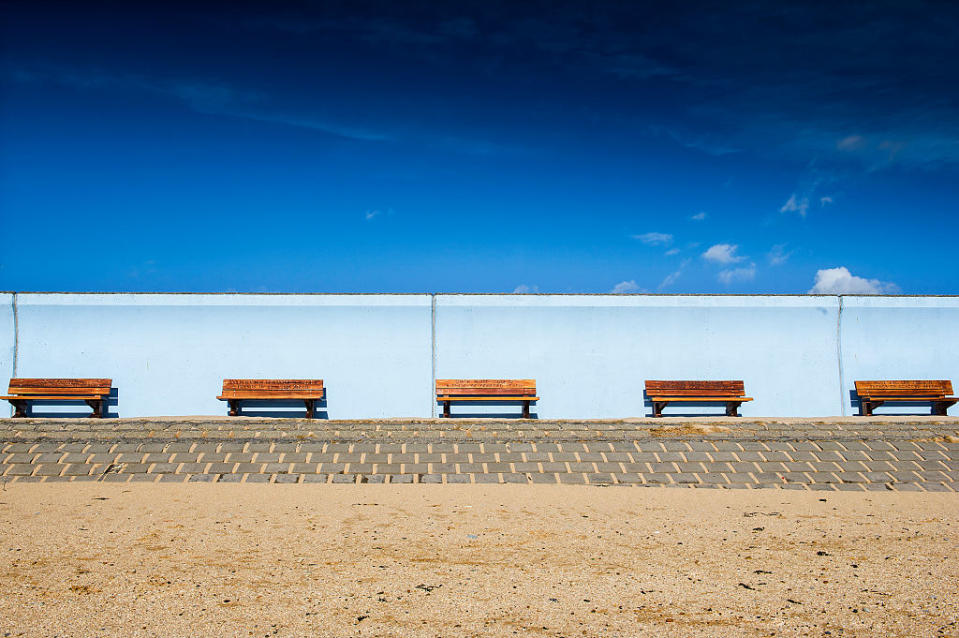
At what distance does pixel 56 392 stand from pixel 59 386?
0.11 meters

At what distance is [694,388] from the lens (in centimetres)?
1109

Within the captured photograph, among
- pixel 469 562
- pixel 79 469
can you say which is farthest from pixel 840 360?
pixel 79 469

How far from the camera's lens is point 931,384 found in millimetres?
11320

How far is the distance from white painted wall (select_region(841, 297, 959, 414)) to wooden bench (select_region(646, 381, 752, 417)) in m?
1.94

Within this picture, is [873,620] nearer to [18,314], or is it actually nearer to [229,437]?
[229,437]

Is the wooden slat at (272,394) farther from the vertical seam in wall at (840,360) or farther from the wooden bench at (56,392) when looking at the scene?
the vertical seam in wall at (840,360)

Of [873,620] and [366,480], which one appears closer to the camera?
[873,620]

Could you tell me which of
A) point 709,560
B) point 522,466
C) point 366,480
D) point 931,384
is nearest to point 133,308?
point 366,480

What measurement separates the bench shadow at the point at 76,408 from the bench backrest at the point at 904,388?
1147 centimetres

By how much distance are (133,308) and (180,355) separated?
1.04 metres

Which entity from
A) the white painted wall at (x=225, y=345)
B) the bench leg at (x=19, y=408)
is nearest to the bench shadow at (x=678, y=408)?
the white painted wall at (x=225, y=345)

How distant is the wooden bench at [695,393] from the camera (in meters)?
11.0

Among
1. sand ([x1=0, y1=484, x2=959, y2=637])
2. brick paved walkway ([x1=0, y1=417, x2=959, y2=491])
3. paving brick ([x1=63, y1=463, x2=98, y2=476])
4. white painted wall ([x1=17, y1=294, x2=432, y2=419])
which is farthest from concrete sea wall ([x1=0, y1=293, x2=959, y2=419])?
sand ([x1=0, y1=484, x2=959, y2=637])

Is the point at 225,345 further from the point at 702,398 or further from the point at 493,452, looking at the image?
the point at 702,398
